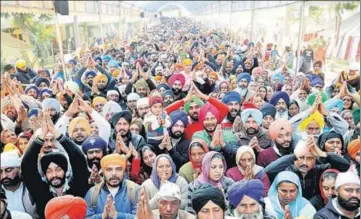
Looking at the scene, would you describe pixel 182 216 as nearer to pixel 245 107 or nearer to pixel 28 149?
pixel 28 149

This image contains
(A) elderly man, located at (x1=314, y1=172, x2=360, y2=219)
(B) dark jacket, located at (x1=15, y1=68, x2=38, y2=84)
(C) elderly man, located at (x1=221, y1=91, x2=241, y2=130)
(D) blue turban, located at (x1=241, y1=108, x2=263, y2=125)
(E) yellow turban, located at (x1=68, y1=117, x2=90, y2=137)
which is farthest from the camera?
(B) dark jacket, located at (x1=15, y1=68, x2=38, y2=84)

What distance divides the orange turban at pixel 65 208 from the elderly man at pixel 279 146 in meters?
1.85

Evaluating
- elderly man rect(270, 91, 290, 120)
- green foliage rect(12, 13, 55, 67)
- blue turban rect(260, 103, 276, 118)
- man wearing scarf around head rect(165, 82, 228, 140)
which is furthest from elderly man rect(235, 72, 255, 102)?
green foliage rect(12, 13, 55, 67)

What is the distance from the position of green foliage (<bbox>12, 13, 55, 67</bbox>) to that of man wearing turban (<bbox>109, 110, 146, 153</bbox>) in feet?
14.6

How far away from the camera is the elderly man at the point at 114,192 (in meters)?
3.17

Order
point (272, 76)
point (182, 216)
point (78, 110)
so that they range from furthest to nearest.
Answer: point (272, 76)
point (78, 110)
point (182, 216)

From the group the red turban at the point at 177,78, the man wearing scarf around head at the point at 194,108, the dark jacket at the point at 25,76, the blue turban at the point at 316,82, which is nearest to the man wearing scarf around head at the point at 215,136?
the man wearing scarf around head at the point at 194,108

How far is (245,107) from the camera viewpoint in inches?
202

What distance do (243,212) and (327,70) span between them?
35.3 ft

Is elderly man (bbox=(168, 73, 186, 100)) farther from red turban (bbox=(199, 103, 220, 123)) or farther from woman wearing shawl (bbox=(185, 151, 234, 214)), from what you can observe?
woman wearing shawl (bbox=(185, 151, 234, 214))

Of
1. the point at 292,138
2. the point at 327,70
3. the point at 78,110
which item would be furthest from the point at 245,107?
the point at 327,70

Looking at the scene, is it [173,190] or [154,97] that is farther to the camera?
[154,97]

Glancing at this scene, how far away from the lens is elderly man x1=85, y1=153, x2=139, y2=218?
3.17 m

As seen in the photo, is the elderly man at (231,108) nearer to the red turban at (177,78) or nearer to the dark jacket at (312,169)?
the dark jacket at (312,169)
